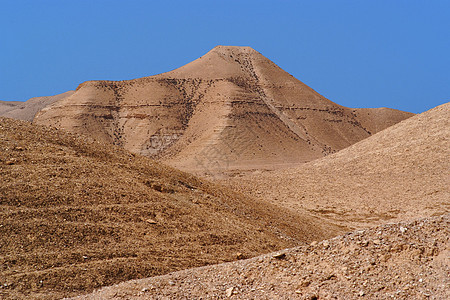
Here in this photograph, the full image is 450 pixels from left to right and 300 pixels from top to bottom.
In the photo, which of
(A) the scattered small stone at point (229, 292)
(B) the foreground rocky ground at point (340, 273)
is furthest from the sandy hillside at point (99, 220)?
(A) the scattered small stone at point (229, 292)

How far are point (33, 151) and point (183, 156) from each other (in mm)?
25774

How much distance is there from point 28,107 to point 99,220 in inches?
2587

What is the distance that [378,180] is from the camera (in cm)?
2167

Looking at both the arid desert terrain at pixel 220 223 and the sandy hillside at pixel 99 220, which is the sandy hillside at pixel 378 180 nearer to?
the arid desert terrain at pixel 220 223

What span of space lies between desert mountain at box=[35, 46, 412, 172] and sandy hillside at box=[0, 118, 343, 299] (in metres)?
20.3

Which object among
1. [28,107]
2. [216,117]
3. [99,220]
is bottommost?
[99,220]

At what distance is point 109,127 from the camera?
137 feet

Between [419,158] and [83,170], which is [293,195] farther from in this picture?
[83,170]

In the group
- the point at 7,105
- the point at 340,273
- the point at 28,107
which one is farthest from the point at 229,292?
the point at 7,105

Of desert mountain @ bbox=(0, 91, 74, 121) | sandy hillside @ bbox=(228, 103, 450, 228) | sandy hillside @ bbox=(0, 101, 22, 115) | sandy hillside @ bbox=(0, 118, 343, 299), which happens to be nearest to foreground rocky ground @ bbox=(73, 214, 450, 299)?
sandy hillside @ bbox=(0, 118, 343, 299)

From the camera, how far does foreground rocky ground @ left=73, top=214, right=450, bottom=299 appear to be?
546cm

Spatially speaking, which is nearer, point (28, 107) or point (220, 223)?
point (220, 223)

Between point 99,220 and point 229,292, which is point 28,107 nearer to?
point 99,220

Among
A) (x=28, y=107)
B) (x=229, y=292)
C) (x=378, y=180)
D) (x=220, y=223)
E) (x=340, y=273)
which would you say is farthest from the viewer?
(x=28, y=107)
